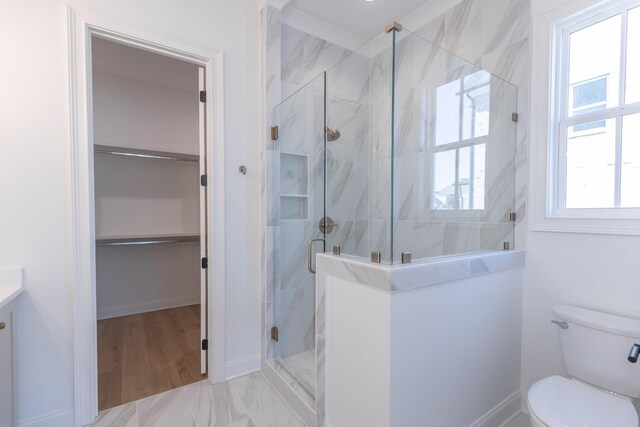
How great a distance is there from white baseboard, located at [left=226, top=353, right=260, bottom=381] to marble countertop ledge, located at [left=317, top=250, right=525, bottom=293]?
47.1 inches

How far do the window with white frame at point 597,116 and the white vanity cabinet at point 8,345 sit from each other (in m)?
2.97

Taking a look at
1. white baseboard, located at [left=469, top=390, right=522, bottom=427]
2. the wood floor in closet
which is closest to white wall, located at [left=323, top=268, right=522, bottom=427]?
white baseboard, located at [left=469, top=390, right=522, bottom=427]

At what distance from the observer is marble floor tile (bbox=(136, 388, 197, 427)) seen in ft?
5.66

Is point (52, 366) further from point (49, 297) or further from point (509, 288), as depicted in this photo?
point (509, 288)

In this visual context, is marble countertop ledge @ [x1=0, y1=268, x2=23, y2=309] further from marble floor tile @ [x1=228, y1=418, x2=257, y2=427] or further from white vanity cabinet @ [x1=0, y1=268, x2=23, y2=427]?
marble floor tile @ [x1=228, y1=418, x2=257, y2=427]

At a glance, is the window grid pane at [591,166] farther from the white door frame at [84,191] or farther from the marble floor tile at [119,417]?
the marble floor tile at [119,417]

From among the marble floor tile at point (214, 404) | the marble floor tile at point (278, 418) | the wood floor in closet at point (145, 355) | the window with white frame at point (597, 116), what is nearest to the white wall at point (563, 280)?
the window with white frame at point (597, 116)

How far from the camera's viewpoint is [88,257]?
67.5 inches

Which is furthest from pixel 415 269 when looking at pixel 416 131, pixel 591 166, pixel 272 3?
pixel 272 3

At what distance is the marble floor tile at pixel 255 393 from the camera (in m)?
1.90

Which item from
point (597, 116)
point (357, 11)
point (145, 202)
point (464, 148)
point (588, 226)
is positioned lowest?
point (588, 226)

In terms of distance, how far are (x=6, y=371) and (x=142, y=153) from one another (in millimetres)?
2578

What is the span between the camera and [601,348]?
4.52 feet

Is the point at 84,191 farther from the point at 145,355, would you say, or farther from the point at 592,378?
the point at 592,378
